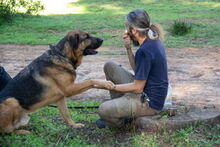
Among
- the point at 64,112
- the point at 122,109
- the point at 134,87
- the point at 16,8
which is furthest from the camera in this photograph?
the point at 16,8

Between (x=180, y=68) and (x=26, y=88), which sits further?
(x=180, y=68)

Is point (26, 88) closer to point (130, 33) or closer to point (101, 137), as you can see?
point (101, 137)

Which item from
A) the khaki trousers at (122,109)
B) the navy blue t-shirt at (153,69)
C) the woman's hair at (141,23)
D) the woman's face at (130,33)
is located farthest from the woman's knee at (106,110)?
the woman's hair at (141,23)

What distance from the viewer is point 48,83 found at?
17.3ft

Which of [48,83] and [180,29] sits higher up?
[48,83]

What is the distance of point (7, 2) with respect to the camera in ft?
51.8

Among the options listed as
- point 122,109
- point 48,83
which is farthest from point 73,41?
point 122,109

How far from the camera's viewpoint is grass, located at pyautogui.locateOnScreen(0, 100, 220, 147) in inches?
179

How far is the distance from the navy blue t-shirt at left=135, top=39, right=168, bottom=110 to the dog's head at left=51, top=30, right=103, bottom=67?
4.05ft

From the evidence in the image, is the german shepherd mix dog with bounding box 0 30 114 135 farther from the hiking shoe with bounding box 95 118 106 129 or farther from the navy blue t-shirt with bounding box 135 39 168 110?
the navy blue t-shirt with bounding box 135 39 168 110

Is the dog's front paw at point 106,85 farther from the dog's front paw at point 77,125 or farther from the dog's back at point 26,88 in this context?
the dog's back at point 26,88

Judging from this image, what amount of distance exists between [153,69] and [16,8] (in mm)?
13606

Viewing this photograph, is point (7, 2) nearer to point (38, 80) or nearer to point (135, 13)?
point (38, 80)

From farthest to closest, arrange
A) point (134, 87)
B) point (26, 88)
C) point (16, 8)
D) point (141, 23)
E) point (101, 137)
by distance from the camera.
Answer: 1. point (16, 8)
2. point (26, 88)
3. point (101, 137)
4. point (134, 87)
5. point (141, 23)
